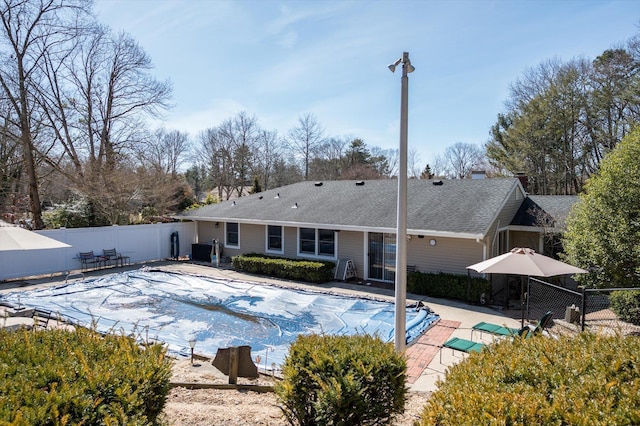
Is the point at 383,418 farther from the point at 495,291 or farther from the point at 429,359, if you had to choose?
the point at 495,291

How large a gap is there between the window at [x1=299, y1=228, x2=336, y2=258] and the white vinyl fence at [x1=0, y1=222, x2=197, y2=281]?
7.18m

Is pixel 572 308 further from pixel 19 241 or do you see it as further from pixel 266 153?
pixel 266 153

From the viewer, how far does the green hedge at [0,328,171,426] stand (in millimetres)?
2770

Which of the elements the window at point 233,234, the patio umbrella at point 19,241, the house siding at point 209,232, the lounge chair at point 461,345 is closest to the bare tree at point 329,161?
the house siding at point 209,232

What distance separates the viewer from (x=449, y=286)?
40.8ft

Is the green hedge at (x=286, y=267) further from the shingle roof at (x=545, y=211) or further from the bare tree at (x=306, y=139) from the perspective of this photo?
the bare tree at (x=306, y=139)

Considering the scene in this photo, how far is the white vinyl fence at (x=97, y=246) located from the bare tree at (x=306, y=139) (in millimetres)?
24117

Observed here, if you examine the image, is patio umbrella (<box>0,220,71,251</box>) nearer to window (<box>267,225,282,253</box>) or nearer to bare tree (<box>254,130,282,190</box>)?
window (<box>267,225,282,253</box>)

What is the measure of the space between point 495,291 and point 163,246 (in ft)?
49.3

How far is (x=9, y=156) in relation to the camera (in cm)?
2394

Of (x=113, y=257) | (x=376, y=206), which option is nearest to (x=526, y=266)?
(x=376, y=206)

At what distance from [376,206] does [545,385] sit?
43.1 feet

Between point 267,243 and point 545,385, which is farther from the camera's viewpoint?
point 267,243

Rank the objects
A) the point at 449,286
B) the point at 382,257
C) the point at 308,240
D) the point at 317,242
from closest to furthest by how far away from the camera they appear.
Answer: the point at 449,286, the point at 382,257, the point at 317,242, the point at 308,240
